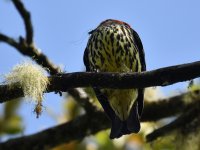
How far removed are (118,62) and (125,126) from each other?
0.71 meters

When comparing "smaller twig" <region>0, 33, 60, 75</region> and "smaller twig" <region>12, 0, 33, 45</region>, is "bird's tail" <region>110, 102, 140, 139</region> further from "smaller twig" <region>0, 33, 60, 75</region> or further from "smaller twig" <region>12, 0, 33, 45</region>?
"smaller twig" <region>12, 0, 33, 45</region>

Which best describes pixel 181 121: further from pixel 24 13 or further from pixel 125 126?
pixel 24 13

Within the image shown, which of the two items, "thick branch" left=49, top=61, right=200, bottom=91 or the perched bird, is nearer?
"thick branch" left=49, top=61, right=200, bottom=91

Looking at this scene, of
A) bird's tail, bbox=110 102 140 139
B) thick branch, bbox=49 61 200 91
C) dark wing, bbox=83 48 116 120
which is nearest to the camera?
thick branch, bbox=49 61 200 91

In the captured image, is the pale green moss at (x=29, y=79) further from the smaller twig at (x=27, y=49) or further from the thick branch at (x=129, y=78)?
the smaller twig at (x=27, y=49)

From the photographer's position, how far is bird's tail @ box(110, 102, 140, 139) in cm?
568

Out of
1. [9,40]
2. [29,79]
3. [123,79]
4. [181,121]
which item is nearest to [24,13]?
[9,40]

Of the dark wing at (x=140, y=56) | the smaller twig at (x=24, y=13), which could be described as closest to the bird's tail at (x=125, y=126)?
the dark wing at (x=140, y=56)

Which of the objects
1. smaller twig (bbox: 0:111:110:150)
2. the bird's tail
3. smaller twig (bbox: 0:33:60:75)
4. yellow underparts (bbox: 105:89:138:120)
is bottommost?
smaller twig (bbox: 0:111:110:150)

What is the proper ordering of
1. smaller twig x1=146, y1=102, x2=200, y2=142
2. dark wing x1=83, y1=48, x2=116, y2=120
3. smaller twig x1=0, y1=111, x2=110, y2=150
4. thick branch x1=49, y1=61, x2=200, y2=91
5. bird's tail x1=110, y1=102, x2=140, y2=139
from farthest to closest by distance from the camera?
smaller twig x1=0, y1=111, x2=110, y2=150
smaller twig x1=146, y1=102, x2=200, y2=142
dark wing x1=83, y1=48, x2=116, y2=120
bird's tail x1=110, y1=102, x2=140, y2=139
thick branch x1=49, y1=61, x2=200, y2=91

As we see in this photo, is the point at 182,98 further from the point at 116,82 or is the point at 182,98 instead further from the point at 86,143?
the point at 116,82

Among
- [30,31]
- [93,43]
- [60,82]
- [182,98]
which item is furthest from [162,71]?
[182,98]

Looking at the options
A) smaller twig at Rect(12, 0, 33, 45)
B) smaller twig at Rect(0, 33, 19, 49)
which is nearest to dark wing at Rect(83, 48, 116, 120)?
smaller twig at Rect(12, 0, 33, 45)

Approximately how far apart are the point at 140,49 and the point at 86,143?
1.42 meters
